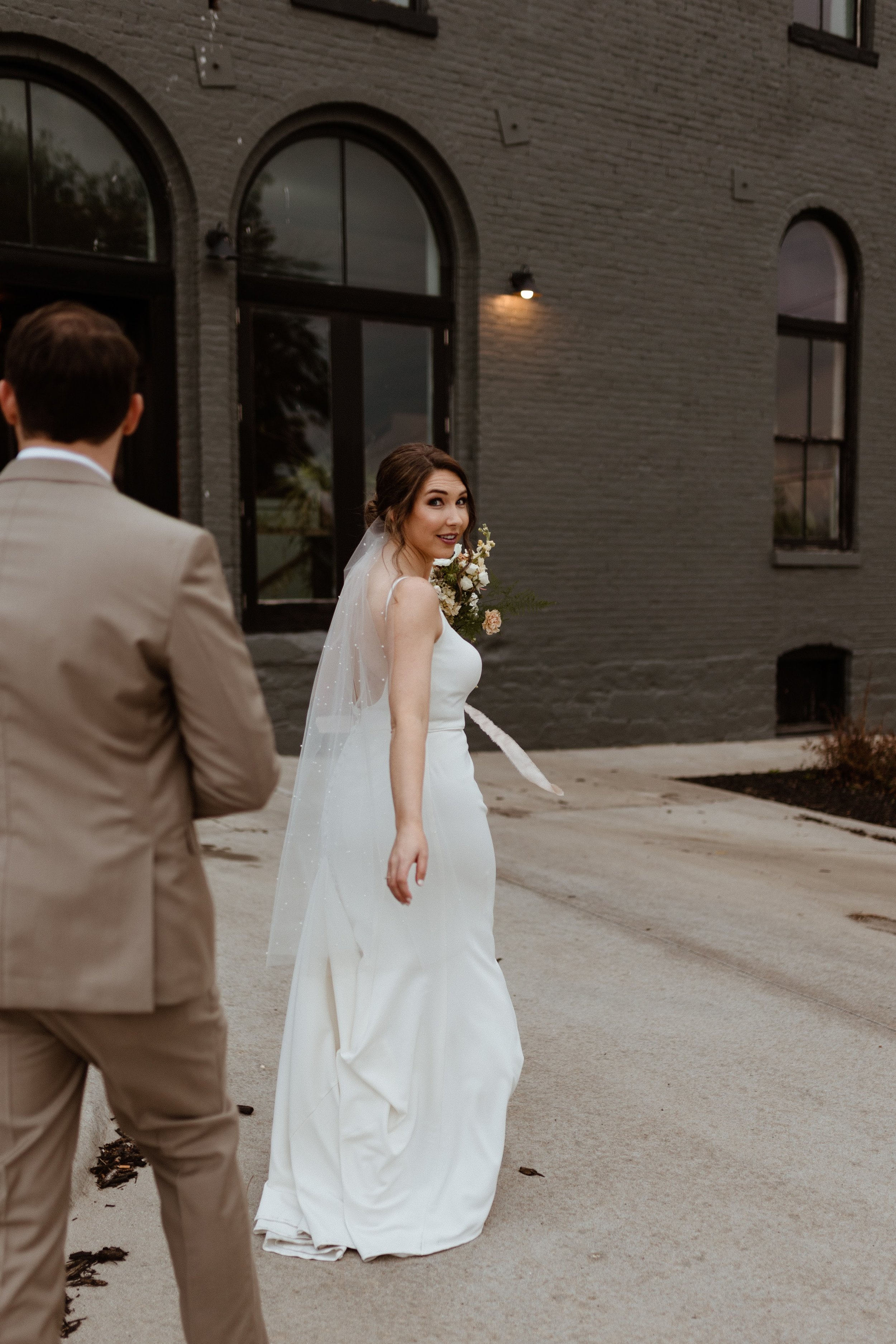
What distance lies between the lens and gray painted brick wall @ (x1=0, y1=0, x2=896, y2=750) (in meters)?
9.04

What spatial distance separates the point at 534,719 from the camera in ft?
35.2

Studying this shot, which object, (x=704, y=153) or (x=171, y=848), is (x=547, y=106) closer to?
(x=704, y=153)

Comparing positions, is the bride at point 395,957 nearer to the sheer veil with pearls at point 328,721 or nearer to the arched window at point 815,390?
the sheer veil with pearls at point 328,721

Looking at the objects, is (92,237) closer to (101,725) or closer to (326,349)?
(326,349)

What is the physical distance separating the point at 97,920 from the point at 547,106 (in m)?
10.2

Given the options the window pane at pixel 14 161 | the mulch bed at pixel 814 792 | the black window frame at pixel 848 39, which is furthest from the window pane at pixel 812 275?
the window pane at pixel 14 161

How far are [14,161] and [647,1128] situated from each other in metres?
7.88

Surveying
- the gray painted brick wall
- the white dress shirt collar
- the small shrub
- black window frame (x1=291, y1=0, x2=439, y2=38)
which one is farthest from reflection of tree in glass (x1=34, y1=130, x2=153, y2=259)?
the white dress shirt collar

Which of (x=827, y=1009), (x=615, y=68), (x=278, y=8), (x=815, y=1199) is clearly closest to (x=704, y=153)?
(x=615, y=68)

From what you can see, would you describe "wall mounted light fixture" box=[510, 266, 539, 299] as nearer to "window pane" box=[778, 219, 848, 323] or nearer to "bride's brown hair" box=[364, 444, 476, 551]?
"window pane" box=[778, 219, 848, 323]

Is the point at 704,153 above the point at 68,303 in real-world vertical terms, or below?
above

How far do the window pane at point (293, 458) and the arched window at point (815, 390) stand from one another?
500 cm

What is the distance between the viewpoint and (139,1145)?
1.94 metres

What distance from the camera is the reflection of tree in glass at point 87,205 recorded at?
28.1ft
